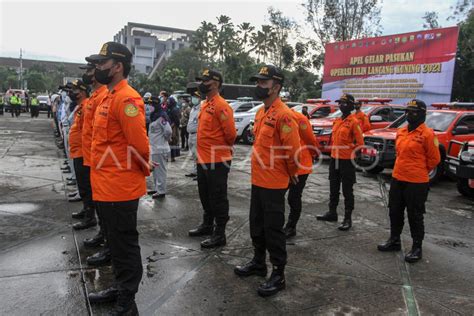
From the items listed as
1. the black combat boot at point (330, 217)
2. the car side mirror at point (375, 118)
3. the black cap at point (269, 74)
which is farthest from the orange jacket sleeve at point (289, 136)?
the car side mirror at point (375, 118)

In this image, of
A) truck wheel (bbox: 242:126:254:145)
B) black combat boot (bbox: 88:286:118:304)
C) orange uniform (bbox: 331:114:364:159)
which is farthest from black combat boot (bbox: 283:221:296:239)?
truck wheel (bbox: 242:126:254:145)

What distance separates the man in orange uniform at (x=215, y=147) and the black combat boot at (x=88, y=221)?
157cm

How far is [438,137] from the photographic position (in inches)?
359

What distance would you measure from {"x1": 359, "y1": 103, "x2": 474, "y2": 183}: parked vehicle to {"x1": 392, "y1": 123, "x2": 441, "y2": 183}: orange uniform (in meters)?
4.56

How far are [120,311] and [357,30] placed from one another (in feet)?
101

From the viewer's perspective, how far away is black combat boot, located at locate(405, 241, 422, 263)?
14.8 feet

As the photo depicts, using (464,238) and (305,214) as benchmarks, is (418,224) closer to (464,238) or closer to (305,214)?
(464,238)

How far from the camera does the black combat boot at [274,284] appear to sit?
357 cm

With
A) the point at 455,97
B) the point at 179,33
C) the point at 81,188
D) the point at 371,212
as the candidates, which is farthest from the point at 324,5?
the point at 179,33

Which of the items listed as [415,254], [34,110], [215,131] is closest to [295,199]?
[215,131]

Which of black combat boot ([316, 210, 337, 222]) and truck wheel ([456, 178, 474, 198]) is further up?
truck wheel ([456, 178, 474, 198])

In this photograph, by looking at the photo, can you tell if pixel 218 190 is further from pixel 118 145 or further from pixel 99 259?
pixel 118 145

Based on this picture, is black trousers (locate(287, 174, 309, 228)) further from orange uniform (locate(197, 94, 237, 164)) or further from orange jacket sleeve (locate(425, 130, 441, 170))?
orange jacket sleeve (locate(425, 130, 441, 170))

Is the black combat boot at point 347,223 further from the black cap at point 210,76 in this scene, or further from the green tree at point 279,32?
the green tree at point 279,32
